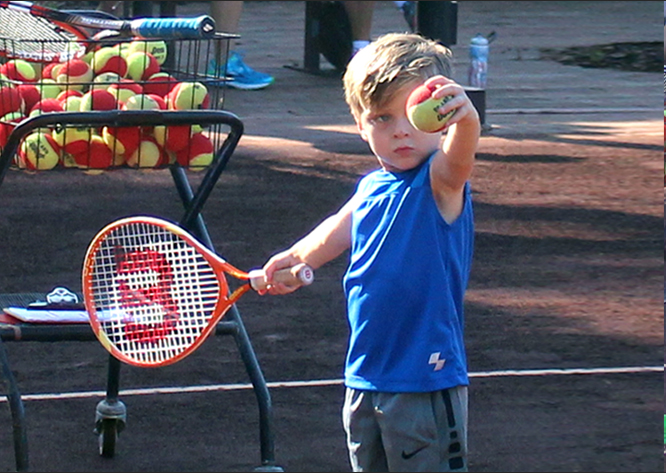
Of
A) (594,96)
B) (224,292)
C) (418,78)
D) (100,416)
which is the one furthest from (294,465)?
(594,96)

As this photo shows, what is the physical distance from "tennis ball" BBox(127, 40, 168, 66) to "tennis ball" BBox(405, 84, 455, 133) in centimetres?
141

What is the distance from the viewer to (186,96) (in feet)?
12.6

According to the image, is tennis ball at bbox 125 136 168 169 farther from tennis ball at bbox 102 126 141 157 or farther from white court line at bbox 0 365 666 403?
white court line at bbox 0 365 666 403

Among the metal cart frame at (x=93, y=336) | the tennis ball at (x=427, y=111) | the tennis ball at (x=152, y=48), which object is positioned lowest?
the metal cart frame at (x=93, y=336)

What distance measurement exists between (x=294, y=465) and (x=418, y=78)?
1.64 meters

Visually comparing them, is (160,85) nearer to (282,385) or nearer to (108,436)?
(108,436)

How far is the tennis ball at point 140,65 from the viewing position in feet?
12.8

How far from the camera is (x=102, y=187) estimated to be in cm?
781

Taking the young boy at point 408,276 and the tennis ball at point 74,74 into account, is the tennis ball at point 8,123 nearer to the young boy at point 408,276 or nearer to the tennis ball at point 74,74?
the tennis ball at point 74,74

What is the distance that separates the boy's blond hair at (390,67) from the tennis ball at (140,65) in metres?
1.21

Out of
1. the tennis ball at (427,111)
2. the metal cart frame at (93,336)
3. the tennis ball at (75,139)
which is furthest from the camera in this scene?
the tennis ball at (75,139)

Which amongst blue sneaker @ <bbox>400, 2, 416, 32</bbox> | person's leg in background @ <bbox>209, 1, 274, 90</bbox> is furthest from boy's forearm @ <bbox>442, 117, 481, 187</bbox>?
blue sneaker @ <bbox>400, 2, 416, 32</bbox>

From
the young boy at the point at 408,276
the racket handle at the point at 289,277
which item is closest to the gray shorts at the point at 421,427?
the young boy at the point at 408,276

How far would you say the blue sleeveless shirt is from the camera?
283cm
